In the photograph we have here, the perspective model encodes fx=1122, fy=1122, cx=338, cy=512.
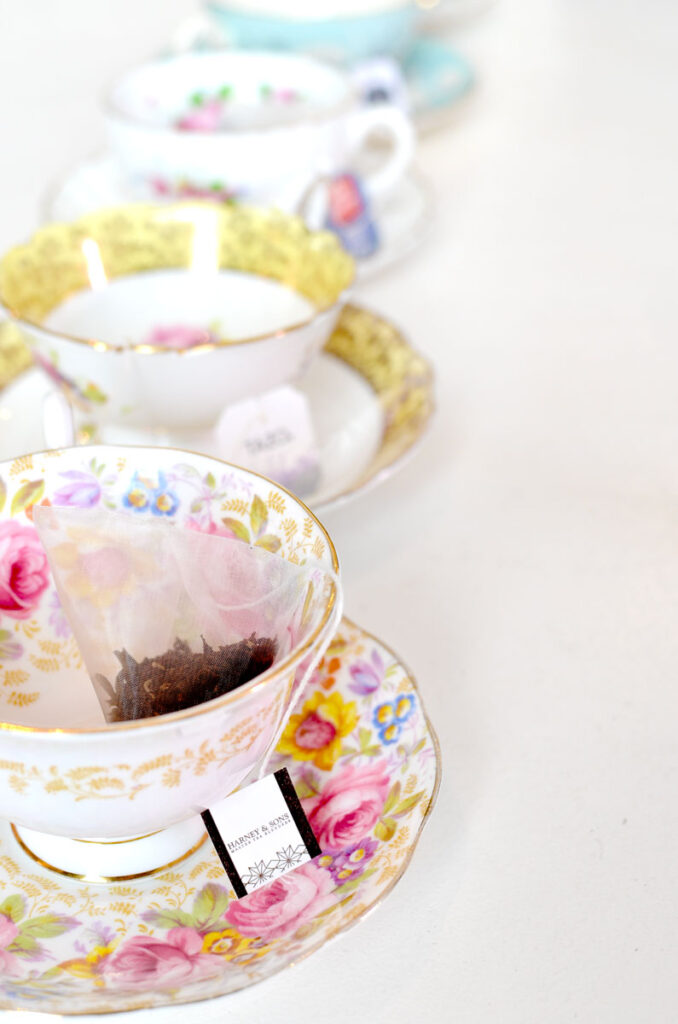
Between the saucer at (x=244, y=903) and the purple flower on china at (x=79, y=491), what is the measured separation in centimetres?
17

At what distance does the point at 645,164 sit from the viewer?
1.53 meters

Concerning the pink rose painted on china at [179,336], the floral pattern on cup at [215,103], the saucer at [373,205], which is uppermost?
the floral pattern on cup at [215,103]

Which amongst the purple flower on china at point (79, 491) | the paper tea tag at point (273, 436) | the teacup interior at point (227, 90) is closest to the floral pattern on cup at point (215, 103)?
the teacup interior at point (227, 90)

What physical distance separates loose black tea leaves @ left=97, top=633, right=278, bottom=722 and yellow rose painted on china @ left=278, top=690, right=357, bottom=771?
0.29 ft

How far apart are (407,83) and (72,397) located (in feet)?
3.14

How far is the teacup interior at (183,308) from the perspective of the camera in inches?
37.7

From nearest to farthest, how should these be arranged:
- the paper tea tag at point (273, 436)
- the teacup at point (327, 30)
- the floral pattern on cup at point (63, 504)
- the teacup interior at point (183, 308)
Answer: the floral pattern on cup at point (63, 504)
the paper tea tag at point (273, 436)
the teacup interior at point (183, 308)
the teacup at point (327, 30)

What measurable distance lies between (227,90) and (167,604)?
87 cm

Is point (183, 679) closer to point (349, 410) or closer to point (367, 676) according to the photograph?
point (367, 676)

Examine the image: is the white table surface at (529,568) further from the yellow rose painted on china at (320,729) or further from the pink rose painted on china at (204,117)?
the pink rose painted on china at (204,117)

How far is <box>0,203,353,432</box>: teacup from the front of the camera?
2.79 ft

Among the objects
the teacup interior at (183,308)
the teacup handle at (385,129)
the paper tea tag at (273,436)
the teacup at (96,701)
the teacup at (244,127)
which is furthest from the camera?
the teacup handle at (385,129)

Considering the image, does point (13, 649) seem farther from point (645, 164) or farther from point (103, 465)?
point (645, 164)

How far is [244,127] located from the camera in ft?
4.20
